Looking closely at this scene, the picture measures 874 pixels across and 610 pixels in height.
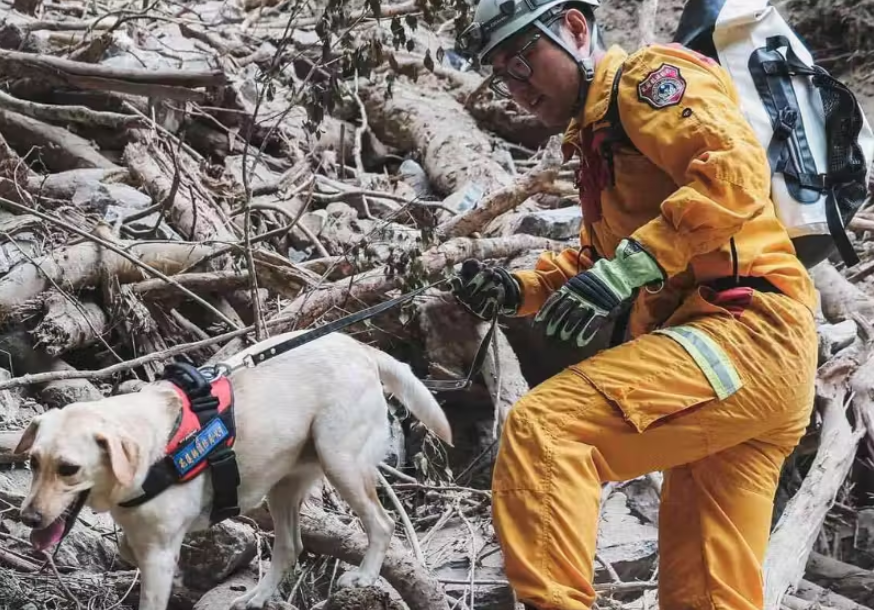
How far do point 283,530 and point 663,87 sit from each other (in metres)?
2.02

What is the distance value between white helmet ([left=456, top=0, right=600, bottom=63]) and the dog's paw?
1785 mm

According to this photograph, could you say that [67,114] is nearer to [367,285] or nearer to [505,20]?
[367,285]

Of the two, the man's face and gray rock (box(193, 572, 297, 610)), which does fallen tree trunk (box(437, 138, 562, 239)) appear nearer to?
gray rock (box(193, 572, 297, 610))

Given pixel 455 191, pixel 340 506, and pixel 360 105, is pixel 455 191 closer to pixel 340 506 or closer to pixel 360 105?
pixel 360 105

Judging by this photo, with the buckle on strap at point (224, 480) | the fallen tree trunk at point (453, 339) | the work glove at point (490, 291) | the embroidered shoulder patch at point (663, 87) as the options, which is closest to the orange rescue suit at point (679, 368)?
the embroidered shoulder patch at point (663, 87)

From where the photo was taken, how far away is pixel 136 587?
12.6ft

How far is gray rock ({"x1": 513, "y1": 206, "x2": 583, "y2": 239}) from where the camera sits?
6633mm

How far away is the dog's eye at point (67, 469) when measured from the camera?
8.72 ft

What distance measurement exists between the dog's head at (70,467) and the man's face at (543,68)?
5.48 feet

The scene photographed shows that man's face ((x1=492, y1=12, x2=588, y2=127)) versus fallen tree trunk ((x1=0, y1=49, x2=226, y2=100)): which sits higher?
man's face ((x1=492, y1=12, x2=588, y2=127))

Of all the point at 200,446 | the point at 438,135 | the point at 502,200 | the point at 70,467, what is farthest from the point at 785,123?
the point at 438,135

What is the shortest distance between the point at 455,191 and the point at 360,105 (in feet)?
4.94

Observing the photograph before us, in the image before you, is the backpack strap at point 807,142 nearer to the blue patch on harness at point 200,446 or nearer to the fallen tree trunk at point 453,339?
the blue patch on harness at point 200,446

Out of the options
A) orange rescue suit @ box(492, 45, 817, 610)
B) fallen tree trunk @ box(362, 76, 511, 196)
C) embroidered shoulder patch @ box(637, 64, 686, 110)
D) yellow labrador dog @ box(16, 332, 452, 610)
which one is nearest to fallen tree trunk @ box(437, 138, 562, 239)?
fallen tree trunk @ box(362, 76, 511, 196)
